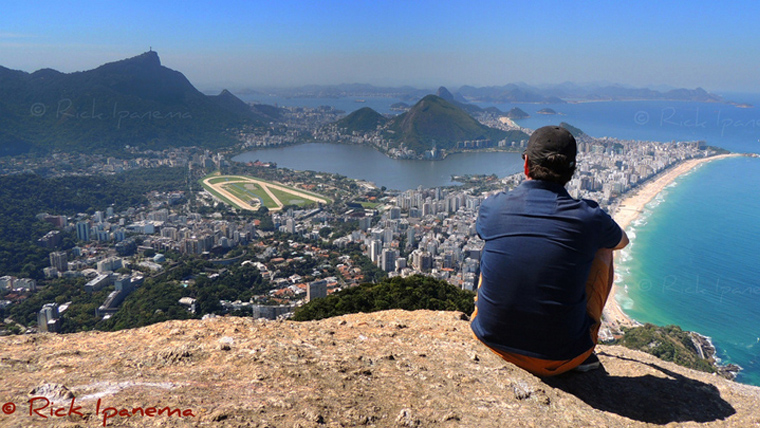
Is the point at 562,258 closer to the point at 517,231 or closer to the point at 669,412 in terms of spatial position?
the point at 517,231

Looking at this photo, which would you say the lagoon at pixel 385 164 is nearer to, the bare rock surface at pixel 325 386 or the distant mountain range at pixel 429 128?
the distant mountain range at pixel 429 128

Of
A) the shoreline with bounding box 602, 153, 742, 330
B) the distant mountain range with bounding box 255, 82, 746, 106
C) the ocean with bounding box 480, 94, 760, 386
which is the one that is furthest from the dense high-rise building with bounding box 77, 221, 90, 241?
the distant mountain range with bounding box 255, 82, 746, 106

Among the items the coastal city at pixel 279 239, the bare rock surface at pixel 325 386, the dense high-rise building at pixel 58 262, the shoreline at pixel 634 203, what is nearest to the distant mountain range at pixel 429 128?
the shoreline at pixel 634 203

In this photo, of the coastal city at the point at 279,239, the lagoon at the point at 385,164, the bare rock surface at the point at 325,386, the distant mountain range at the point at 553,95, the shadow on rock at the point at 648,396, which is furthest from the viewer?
the distant mountain range at the point at 553,95

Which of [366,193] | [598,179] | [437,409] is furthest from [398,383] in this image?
[598,179]

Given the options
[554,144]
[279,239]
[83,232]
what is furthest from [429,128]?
[554,144]

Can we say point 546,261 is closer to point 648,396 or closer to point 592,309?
point 592,309

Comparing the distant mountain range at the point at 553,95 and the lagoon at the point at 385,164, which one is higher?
the distant mountain range at the point at 553,95

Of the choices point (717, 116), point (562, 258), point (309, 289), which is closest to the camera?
point (562, 258)
